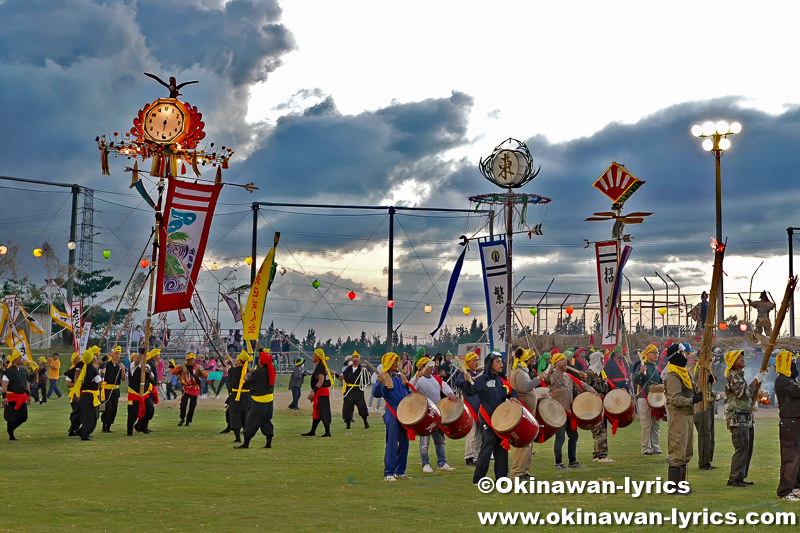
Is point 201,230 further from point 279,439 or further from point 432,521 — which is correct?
point 432,521

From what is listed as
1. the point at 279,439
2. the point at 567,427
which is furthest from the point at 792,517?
the point at 279,439

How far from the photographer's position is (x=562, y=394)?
13664mm

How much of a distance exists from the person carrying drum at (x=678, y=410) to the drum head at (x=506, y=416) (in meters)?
1.82

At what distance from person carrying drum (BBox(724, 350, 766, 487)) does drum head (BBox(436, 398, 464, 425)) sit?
3.45m

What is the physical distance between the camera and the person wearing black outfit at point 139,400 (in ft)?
64.7

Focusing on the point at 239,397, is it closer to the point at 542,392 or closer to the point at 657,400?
the point at 542,392

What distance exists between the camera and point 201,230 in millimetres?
20953

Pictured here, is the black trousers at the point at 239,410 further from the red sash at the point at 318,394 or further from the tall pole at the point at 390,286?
the tall pole at the point at 390,286

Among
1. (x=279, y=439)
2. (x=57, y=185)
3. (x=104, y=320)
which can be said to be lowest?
(x=279, y=439)

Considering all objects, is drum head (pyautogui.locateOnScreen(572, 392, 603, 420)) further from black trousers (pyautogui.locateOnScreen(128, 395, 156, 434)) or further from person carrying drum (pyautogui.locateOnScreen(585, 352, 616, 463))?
black trousers (pyautogui.locateOnScreen(128, 395, 156, 434))

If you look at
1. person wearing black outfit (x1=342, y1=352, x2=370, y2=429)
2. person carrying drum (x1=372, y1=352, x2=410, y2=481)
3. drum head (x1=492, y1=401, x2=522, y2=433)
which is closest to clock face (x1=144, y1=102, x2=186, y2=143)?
person wearing black outfit (x1=342, y1=352, x2=370, y2=429)

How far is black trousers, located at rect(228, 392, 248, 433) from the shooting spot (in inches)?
722

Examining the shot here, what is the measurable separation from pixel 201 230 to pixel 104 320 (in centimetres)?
3743

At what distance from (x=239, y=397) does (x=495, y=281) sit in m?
6.78
